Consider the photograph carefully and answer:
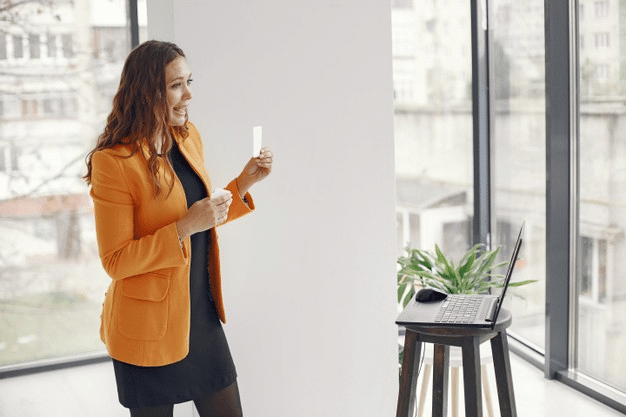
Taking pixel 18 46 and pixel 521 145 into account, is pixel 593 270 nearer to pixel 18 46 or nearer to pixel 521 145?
pixel 521 145

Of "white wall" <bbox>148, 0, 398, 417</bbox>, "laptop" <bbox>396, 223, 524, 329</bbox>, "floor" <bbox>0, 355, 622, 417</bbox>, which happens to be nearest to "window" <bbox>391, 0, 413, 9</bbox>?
"white wall" <bbox>148, 0, 398, 417</bbox>

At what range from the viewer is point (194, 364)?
2332 millimetres

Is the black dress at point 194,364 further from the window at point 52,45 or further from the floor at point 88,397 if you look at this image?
the window at point 52,45

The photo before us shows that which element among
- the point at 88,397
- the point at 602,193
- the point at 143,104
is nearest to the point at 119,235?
the point at 143,104

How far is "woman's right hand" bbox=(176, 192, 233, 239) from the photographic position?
221 cm

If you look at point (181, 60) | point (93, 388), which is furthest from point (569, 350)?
point (181, 60)

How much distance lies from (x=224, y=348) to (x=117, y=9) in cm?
192

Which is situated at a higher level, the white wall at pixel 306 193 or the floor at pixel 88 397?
the white wall at pixel 306 193

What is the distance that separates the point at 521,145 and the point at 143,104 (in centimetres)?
250

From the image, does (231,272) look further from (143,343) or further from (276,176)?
(143,343)

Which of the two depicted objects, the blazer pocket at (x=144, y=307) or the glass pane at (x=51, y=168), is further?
the glass pane at (x=51, y=168)

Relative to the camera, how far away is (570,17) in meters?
3.71

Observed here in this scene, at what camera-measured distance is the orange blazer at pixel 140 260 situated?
2.19 m

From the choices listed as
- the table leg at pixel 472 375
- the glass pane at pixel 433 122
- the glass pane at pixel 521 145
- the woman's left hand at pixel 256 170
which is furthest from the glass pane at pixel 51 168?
the table leg at pixel 472 375
